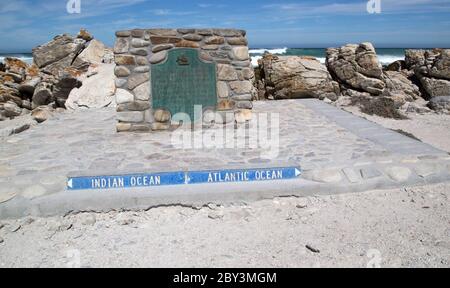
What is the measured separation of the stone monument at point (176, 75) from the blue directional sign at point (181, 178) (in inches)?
88.1

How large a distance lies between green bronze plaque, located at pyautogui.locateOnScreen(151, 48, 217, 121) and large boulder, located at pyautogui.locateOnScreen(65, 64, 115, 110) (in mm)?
4040

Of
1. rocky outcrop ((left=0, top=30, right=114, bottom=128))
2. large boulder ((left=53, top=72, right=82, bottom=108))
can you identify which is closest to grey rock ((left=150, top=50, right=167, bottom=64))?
rocky outcrop ((left=0, top=30, right=114, bottom=128))

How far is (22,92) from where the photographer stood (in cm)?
1255

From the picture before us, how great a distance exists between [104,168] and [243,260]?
217 centimetres

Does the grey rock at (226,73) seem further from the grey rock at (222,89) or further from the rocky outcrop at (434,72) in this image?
the rocky outcrop at (434,72)

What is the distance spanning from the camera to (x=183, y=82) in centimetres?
627

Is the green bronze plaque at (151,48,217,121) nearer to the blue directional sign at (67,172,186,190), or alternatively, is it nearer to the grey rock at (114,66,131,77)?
the grey rock at (114,66,131,77)

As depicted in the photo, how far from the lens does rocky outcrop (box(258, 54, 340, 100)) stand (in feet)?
36.4

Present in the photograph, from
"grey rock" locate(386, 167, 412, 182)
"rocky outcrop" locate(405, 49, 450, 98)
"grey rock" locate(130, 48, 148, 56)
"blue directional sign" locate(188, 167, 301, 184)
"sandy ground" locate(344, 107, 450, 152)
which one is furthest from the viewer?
"rocky outcrop" locate(405, 49, 450, 98)

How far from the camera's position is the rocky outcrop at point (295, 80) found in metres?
11.1

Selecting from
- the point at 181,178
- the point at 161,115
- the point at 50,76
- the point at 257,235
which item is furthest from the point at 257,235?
the point at 50,76

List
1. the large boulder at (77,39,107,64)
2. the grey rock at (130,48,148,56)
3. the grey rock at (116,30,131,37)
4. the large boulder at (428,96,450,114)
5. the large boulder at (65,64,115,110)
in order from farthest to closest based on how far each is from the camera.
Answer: the large boulder at (77,39,107,64) → the large boulder at (428,96,450,114) → the large boulder at (65,64,115,110) → the grey rock at (130,48,148,56) → the grey rock at (116,30,131,37)

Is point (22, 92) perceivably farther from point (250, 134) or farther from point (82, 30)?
point (250, 134)
